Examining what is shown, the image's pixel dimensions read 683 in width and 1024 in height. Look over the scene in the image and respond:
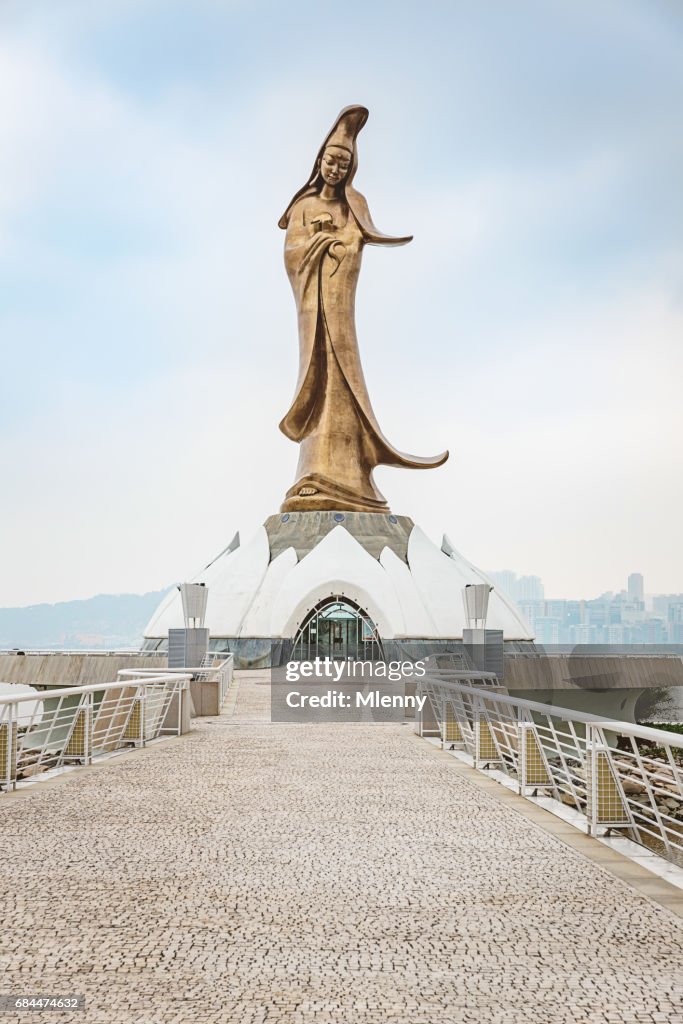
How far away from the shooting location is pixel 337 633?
30047 mm

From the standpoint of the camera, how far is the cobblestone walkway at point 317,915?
3311mm

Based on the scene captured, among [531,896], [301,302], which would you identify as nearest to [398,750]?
[531,896]

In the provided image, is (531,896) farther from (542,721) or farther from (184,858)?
(542,721)

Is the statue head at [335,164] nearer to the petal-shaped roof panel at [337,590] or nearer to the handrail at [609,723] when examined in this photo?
the petal-shaped roof panel at [337,590]

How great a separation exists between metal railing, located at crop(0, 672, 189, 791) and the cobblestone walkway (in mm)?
590

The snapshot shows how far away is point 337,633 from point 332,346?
964 centimetres

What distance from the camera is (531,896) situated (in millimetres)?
4738

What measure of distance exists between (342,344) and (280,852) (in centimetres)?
2863

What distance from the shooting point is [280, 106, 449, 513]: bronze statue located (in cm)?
3288

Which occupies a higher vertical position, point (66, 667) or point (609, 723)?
point (66, 667)

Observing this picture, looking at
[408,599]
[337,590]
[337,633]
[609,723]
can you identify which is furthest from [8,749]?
[337,633]

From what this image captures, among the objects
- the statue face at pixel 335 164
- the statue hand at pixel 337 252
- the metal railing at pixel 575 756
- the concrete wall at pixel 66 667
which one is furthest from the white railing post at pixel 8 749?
the statue face at pixel 335 164

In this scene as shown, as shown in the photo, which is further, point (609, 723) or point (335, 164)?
point (335, 164)

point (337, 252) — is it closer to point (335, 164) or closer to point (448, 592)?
point (335, 164)
